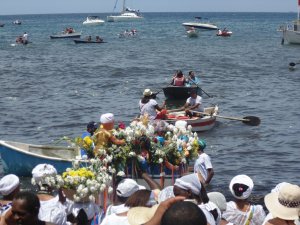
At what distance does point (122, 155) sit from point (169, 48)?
192ft

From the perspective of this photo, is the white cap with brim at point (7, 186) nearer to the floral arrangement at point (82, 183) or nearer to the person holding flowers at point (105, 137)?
the floral arrangement at point (82, 183)

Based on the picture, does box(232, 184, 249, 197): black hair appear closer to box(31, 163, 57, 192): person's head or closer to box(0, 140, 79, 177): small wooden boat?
box(31, 163, 57, 192): person's head

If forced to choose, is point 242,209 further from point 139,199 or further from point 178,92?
point 178,92

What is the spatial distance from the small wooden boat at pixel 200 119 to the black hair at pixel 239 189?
43.6ft

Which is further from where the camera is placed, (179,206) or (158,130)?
(158,130)

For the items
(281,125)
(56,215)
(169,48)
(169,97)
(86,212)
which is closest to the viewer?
(56,215)

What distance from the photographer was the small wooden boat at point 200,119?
71.4ft

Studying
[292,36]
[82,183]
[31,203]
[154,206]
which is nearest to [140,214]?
[154,206]

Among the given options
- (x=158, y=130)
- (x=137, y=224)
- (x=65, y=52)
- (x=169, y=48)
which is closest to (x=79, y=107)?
(x=158, y=130)

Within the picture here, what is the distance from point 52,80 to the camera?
4056cm

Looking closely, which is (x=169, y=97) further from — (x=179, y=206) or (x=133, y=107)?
(x=179, y=206)

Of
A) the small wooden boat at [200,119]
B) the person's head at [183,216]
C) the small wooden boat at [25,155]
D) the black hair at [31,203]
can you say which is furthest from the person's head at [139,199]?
the small wooden boat at [200,119]

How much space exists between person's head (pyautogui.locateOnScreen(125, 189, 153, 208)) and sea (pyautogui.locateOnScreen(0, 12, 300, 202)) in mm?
9669
